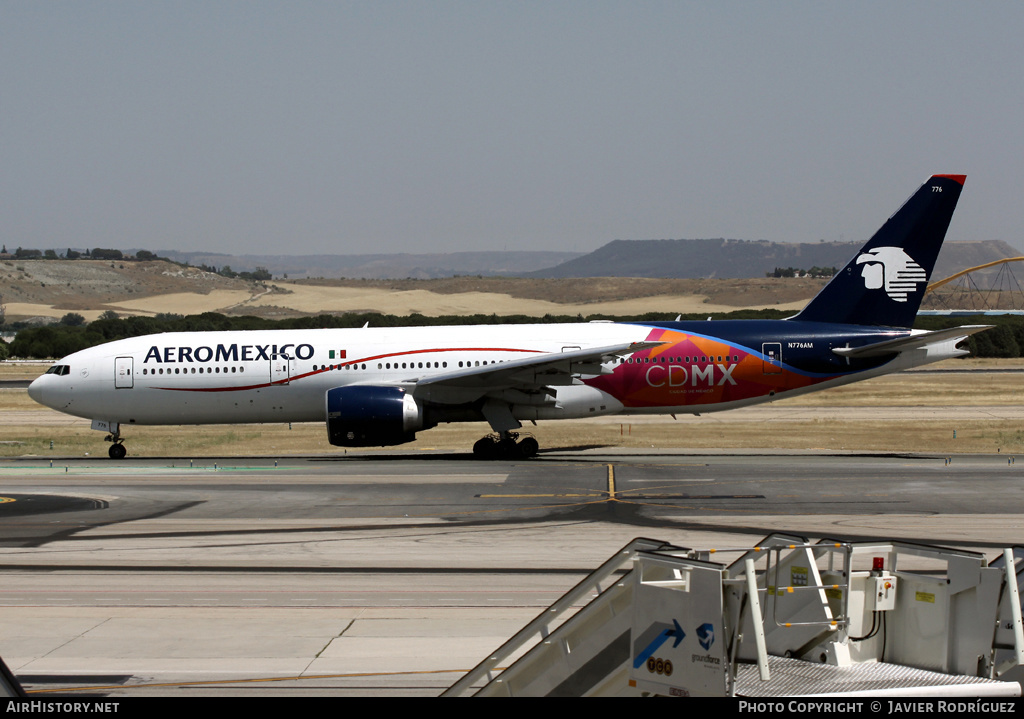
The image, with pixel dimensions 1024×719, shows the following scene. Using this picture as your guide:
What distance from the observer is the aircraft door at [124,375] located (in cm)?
3534

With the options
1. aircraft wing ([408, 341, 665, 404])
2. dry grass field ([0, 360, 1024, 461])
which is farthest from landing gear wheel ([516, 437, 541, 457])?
dry grass field ([0, 360, 1024, 461])

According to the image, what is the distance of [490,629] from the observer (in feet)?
48.9

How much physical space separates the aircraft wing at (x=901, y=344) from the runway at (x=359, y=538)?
362 cm

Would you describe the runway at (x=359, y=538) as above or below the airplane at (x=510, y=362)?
below

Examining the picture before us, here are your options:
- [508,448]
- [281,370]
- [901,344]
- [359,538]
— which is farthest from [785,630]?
[281,370]

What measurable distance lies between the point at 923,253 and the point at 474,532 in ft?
72.4

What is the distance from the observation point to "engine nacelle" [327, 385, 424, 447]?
3309 cm

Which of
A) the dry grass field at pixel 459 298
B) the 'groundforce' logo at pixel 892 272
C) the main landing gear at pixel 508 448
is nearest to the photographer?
the main landing gear at pixel 508 448

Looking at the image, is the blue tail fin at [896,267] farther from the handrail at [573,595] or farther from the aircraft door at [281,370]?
the handrail at [573,595]

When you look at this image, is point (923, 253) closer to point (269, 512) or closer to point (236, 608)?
point (269, 512)

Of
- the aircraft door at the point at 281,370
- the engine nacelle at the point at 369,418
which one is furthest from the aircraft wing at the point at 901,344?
the aircraft door at the point at 281,370

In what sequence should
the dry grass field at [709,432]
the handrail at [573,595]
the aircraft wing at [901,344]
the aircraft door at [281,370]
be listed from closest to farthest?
the handrail at [573,595]
the aircraft wing at [901,344]
the aircraft door at [281,370]
the dry grass field at [709,432]

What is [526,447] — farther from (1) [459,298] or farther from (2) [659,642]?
Answer: (1) [459,298]

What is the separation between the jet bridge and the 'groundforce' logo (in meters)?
28.5
